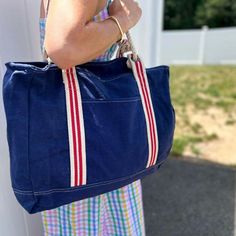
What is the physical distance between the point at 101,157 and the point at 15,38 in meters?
0.54

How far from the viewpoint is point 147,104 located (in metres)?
0.96

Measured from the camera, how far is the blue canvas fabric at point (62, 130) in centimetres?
81

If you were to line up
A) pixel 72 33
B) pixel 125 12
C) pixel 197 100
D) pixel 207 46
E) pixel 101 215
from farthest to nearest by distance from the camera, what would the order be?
1. pixel 207 46
2. pixel 197 100
3. pixel 101 215
4. pixel 125 12
5. pixel 72 33

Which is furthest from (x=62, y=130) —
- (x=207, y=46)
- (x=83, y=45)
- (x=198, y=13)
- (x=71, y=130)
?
(x=198, y=13)

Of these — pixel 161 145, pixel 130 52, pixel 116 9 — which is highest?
pixel 116 9

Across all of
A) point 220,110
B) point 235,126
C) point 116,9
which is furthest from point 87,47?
point 220,110

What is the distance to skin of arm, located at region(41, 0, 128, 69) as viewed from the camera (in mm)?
758

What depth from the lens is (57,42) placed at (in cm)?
77

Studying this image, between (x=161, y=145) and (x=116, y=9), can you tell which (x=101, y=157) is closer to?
(x=161, y=145)

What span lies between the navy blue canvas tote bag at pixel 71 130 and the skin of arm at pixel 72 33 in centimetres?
6

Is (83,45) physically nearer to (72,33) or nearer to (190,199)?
(72,33)

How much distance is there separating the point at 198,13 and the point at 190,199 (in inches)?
791

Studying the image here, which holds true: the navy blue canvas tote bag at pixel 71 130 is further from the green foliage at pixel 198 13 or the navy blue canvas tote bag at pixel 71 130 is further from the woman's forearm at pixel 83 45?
the green foliage at pixel 198 13

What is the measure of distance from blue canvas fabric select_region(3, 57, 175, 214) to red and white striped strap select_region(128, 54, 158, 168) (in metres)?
0.02
